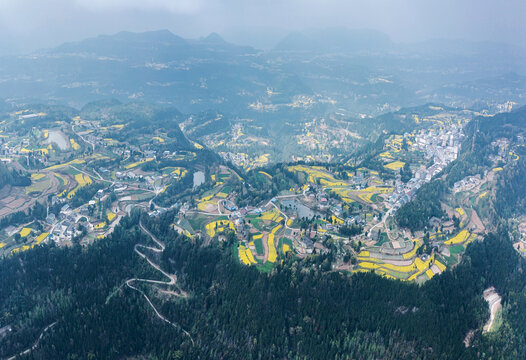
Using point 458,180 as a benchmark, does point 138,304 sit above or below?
below

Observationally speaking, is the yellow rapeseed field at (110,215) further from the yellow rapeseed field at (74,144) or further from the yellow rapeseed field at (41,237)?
the yellow rapeseed field at (74,144)

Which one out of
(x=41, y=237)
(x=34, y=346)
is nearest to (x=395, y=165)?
(x=41, y=237)

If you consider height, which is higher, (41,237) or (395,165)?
(395,165)

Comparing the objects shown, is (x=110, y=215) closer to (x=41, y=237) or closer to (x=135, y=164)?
(x=41, y=237)

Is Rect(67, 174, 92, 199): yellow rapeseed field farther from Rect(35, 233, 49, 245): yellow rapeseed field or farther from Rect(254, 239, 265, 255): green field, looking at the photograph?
Rect(254, 239, 265, 255): green field

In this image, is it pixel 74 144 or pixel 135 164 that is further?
pixel 74 144

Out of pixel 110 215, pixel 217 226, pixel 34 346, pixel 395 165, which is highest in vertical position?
pixel 395 165

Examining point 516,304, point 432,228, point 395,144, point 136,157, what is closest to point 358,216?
point 432,228

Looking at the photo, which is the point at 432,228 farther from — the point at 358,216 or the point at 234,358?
the point at 234,358

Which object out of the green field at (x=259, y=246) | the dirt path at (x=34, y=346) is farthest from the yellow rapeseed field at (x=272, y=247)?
the dirt path at (x=34, y=346)

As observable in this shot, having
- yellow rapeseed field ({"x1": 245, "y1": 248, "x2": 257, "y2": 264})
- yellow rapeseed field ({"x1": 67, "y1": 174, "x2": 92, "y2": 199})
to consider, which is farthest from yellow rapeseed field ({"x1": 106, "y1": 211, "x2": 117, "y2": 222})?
yellow rapeseed field ({"x1": 245, "y1": 248, "x2": 257, "y2": 264})

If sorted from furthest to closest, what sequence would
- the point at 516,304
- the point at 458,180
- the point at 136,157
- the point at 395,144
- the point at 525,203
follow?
the point at 395,144
the point at 136,157
the point at 458,180
the point at 525,203
the point at 516,304
